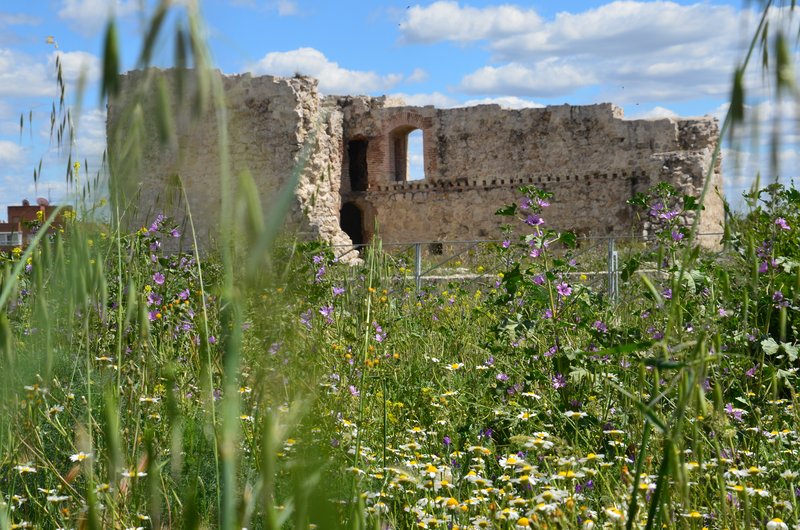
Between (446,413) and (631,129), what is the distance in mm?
14614

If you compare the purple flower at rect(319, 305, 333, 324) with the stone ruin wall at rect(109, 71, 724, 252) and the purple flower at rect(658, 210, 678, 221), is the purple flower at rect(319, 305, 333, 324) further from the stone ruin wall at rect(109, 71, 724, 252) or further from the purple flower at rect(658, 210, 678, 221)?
the stone ruin wall at rect(109, 71, 724, 252)

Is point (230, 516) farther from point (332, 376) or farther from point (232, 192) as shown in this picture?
point (332, 376)

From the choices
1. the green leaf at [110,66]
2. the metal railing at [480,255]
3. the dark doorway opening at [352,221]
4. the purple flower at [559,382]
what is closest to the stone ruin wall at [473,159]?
the dark doorway opening at [352,221]

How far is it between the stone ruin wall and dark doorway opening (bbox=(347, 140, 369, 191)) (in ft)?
0.07

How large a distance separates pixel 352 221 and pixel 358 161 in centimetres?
147

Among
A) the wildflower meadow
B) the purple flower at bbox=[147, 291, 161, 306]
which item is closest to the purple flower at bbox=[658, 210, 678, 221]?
the wildflower meadow

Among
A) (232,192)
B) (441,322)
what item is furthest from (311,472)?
(441,322)

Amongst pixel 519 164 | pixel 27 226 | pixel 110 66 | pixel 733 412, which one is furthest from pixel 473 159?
pixel 110 66

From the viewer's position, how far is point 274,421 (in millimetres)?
750

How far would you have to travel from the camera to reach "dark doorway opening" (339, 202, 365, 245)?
20469 millimetres

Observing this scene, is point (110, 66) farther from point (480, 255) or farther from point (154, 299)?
point (480, 255)

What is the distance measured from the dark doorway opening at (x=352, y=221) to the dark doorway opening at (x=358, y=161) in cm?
63

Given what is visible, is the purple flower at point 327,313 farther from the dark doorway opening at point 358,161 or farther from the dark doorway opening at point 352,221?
the dark doorway opening at point 352,221

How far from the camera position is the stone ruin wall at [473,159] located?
15.4 metres
